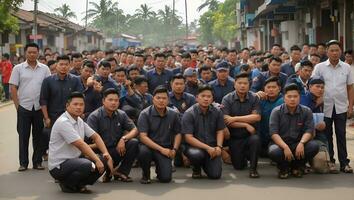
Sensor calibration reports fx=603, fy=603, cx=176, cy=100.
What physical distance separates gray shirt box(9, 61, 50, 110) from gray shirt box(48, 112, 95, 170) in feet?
6.66

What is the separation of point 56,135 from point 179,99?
2867 mm

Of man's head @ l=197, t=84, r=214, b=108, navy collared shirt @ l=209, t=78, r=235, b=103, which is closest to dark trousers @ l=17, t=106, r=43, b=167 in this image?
man's head @ l=197, t=84, r=214, b=108

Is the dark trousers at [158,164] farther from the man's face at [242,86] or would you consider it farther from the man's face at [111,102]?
the man's face at [242,86]

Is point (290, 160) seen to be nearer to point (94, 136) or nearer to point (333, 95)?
point (333, 95)

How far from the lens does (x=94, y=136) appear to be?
812cm

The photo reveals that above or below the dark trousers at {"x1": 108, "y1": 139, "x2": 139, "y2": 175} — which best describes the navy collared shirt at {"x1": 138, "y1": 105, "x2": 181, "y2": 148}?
above

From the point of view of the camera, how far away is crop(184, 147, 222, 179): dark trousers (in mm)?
8695

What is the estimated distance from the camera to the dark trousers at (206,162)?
342 inches

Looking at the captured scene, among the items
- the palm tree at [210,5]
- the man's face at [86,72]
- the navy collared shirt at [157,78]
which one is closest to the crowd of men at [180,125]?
the man's face at [86,72]

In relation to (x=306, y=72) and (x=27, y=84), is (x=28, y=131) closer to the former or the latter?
(x=27, y=84)

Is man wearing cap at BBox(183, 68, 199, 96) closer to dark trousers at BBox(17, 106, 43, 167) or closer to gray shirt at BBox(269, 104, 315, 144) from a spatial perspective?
gray shirt at BBox(269, 104, 315, 144)

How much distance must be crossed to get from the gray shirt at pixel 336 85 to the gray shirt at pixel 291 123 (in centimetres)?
55

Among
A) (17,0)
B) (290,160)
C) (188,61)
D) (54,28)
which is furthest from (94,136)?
(54,28)

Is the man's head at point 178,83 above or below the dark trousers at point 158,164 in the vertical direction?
above
